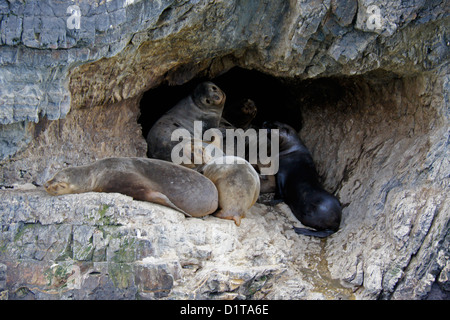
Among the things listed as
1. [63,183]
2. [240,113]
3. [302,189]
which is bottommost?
[302,189]

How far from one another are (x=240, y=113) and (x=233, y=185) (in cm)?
248

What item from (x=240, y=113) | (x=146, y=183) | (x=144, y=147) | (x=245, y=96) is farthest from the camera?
(x=245, y=96)

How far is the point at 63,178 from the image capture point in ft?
13.7

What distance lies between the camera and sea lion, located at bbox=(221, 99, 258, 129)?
7.05 metres

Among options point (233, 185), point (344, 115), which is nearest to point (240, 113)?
point (344, 115)

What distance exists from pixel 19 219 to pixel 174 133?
246 centimetres

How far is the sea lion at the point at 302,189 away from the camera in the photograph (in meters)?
5.07

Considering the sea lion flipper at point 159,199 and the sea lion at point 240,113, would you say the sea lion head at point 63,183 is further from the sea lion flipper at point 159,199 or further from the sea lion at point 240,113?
the sea lion at point 240,113

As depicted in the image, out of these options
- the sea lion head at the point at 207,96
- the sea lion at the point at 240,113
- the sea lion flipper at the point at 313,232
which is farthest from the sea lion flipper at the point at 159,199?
the sea lion at the point at 240,113

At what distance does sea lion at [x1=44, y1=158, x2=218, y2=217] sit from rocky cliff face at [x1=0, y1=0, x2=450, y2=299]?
194 mm

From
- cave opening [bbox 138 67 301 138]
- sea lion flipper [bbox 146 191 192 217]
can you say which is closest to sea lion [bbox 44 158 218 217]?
sea lion flipper [bbox 146 191 192 217]

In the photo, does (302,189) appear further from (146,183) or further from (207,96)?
(146,183)

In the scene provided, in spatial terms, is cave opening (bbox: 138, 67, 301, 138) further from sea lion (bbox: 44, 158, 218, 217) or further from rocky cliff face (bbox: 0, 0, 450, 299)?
sea lion (bbox: 44, 158, 218, 217)

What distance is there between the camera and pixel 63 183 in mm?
4141
